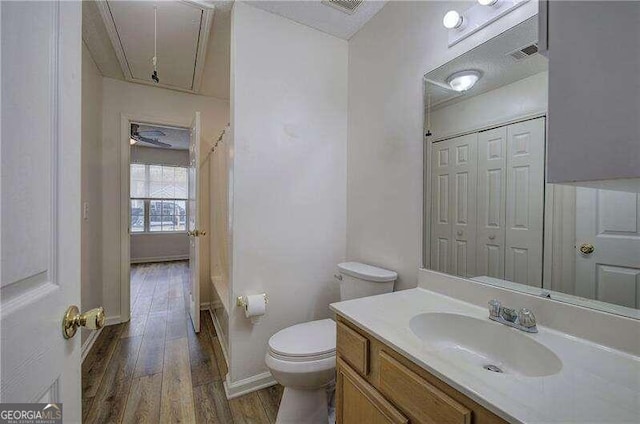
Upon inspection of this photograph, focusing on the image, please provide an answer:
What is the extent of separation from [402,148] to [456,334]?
3.27 ft

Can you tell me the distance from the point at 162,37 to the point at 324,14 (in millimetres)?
1269

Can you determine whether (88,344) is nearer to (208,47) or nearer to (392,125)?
(208,47)

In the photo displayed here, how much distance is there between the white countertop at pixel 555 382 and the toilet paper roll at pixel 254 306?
2.91 feet

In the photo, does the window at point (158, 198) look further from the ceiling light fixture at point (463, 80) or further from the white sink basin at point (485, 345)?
the white sink basin at point (485, 345)

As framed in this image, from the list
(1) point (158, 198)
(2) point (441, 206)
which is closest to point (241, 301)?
(2) point (441, 206)

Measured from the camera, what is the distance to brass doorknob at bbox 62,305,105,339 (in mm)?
563

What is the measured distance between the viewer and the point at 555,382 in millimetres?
645

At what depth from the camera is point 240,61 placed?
5.57 ft

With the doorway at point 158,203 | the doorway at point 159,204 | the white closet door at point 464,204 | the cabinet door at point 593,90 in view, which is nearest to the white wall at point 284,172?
the white closet door at point 464,204

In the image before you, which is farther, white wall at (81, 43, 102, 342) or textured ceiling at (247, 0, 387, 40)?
white wall at (81, 43, 102, 342)

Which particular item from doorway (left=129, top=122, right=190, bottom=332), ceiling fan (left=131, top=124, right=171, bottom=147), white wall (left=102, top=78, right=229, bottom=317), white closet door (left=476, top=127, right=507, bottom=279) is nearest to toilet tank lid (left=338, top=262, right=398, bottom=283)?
white closet door (left=476, top=127, right=507, bottom=279)

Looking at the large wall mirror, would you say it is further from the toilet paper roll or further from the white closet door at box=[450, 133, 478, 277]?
the toilet paper roll

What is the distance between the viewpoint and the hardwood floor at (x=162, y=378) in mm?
1524

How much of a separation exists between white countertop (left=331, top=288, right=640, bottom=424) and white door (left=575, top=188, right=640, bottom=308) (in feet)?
0.57
